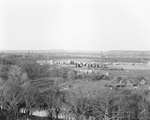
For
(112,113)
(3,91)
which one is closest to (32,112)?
(3,91)

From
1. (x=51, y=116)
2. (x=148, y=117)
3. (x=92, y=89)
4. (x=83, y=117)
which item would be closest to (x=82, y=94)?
(x=92, y=89)

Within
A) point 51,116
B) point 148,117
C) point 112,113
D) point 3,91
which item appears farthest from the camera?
point 3,91

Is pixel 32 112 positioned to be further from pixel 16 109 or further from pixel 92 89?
pixel 92 89

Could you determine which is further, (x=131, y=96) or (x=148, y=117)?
(x=131, y=96)

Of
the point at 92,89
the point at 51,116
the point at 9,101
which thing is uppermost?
the point at 92,89

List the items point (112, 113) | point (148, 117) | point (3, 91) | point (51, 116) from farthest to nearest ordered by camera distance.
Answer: point (3, 91), point (51, 116), point (112, 113), point (148, 117)

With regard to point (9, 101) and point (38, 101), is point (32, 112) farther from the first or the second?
point (9, 101)

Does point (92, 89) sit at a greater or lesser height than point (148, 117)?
greater

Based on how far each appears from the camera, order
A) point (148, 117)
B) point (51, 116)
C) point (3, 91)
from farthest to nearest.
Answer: point (3, 91), point (51, 116), point (148, 117)

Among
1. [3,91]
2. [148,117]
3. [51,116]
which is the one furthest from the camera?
[3,91]
